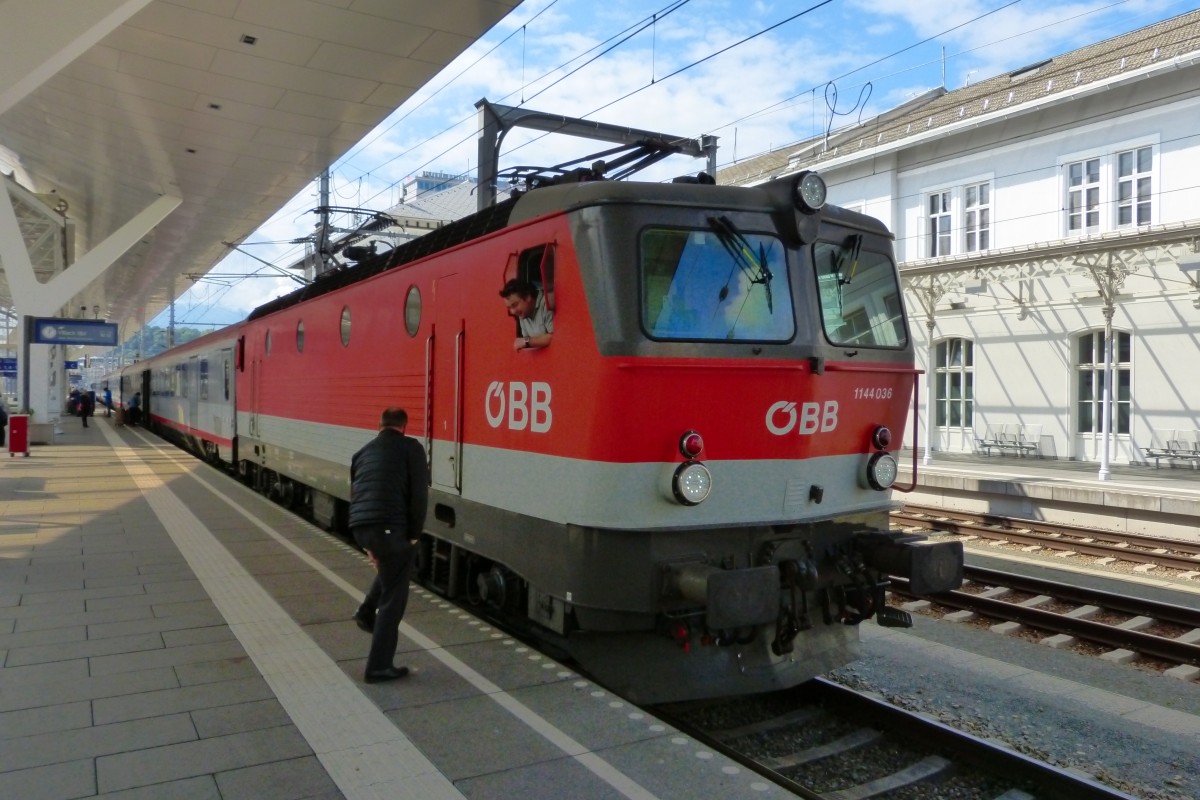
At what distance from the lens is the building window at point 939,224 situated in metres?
23.8

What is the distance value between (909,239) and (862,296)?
20.3 m

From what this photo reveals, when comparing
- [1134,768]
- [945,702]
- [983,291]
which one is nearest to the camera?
[1134,768]

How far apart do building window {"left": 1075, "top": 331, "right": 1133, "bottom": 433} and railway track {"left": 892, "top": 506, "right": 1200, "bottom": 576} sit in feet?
25.4

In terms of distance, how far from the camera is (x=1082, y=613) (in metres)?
8.02

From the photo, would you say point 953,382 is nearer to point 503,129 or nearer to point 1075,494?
point 1075,494

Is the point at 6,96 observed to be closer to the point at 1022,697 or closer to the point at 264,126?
the point at 264,126

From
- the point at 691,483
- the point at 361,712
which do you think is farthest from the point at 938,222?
the point at 361,712

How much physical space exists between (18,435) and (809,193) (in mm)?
22176

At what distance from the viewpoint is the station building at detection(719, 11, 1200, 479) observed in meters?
18.4

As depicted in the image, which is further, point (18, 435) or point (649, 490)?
point (18, 435)

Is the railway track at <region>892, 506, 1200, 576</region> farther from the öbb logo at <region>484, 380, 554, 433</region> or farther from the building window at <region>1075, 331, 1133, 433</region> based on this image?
the öbb logo at <region>484, 380, 554, 433</region>

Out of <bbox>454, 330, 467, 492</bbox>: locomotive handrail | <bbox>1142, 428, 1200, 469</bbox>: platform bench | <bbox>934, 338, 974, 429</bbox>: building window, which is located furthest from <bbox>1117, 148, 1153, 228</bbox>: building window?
<bbox>454, 330, 467, 492</bbox>: locomotive handrail

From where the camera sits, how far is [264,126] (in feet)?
58.9

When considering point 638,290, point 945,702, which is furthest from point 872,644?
point 638,290
